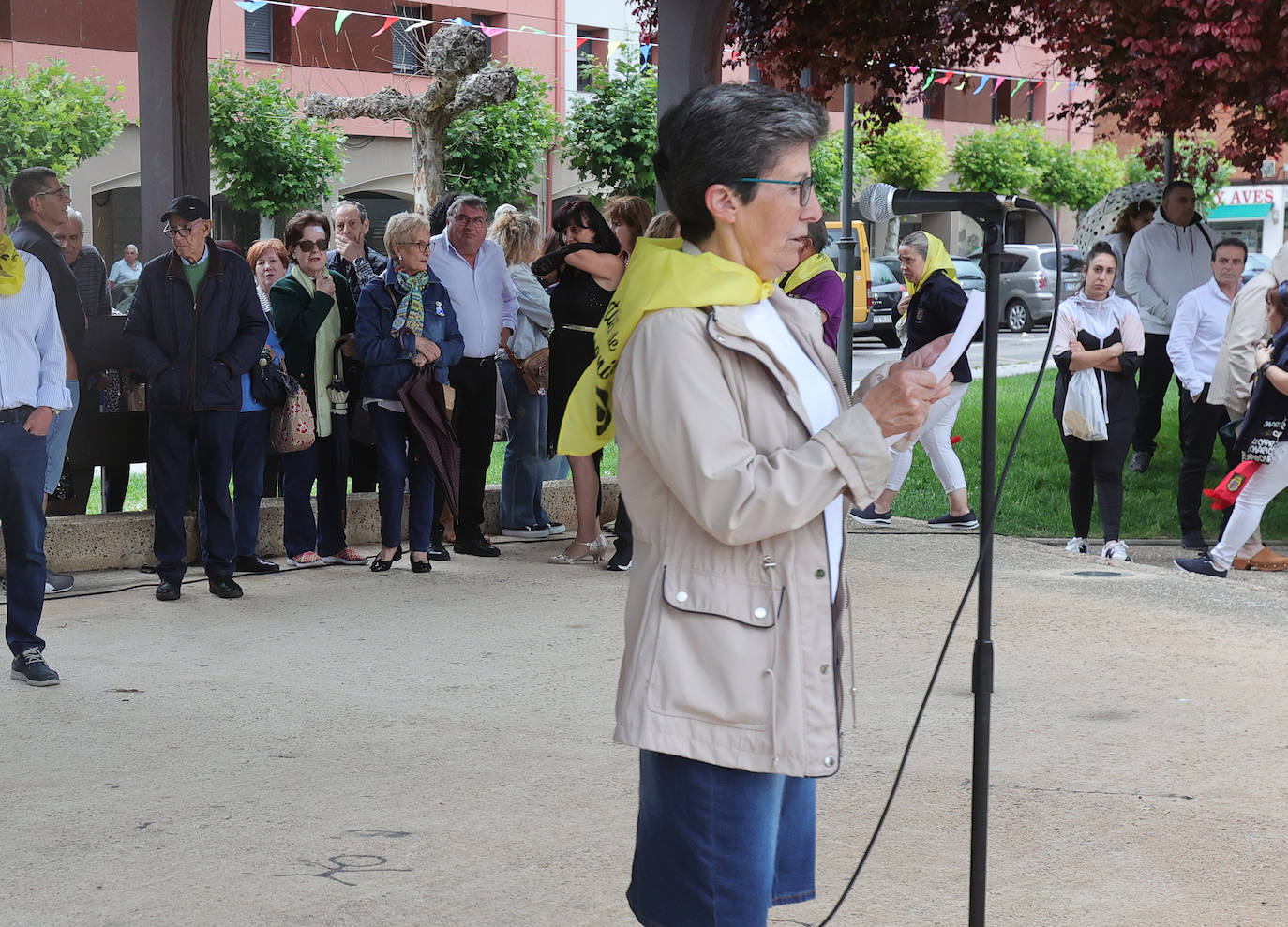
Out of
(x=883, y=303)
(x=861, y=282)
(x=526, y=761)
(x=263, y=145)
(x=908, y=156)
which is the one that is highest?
(x=908, y=156)

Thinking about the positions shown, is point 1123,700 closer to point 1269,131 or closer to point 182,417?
point 182,417

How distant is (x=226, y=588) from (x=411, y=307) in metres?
1.64

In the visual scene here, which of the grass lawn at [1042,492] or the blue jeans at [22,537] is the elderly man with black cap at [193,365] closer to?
the blue jeans at [22,537]

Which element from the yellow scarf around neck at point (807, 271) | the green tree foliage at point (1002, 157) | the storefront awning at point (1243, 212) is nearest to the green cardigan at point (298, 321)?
the yellow scarf around neck at point (807, 271)

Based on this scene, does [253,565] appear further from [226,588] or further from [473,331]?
[473,331]

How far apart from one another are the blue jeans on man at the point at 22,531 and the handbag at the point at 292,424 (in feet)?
6.72

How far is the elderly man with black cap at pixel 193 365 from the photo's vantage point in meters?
7.19

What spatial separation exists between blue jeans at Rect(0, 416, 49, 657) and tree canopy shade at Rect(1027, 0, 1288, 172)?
273 inches

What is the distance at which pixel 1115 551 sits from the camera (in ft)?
28.4

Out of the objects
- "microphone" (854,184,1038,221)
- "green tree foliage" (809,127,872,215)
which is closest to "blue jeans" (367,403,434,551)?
"microphone" (854,184,1038,221)

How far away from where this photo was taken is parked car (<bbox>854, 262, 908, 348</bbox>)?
2745 centimetres

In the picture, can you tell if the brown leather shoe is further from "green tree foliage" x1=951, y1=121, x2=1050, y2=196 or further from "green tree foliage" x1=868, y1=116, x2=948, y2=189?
"green tree foliage" x1=951, y1=121, x2=1050, y2=196

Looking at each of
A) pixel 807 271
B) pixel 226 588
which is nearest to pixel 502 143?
pixel 226 588

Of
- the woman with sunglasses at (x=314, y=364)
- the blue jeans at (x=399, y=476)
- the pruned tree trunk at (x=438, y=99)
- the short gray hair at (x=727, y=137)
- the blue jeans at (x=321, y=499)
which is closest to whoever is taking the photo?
the short gray hair at (x=727, y=137)
